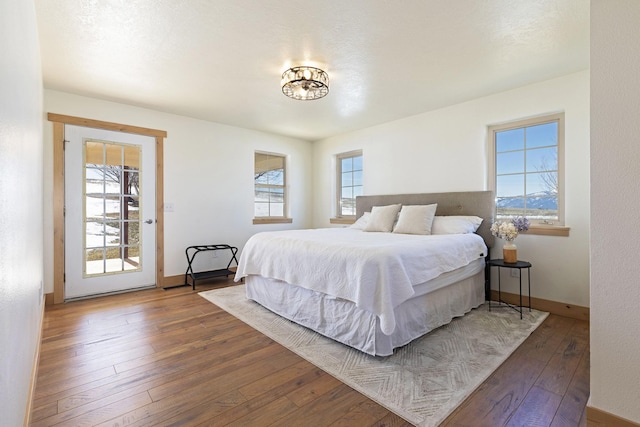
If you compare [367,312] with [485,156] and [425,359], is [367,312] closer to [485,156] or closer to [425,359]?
[425,359]

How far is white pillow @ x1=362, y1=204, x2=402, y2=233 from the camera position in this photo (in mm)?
3742

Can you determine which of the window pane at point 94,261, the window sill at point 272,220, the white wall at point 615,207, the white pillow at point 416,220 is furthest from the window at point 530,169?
the window pane at point 94,261

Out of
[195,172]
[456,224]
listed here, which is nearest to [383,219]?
[456,224]

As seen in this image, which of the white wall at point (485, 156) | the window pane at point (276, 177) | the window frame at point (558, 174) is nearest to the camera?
the white wall at point (485, 156)

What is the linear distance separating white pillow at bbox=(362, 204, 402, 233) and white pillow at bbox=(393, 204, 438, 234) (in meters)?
0.15

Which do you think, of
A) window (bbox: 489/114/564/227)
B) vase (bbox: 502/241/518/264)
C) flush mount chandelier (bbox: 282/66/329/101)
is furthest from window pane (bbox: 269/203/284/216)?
vase (bbox: 502/241/518/264)

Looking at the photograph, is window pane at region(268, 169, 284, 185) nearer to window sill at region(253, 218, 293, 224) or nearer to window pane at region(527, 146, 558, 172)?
window sill at region(253, 218, 293, 224)

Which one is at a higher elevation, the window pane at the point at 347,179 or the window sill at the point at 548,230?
the window pane at the point at 347,179

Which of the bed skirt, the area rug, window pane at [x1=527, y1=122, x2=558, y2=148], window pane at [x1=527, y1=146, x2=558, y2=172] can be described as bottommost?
the area rug

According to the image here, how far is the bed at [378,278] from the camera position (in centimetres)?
205

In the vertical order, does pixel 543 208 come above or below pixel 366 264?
above

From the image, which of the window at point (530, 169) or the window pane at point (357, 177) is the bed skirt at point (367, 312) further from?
the window pane at point (357, 177)

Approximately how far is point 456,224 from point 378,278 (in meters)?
1.70

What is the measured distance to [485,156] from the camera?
11.6ft
